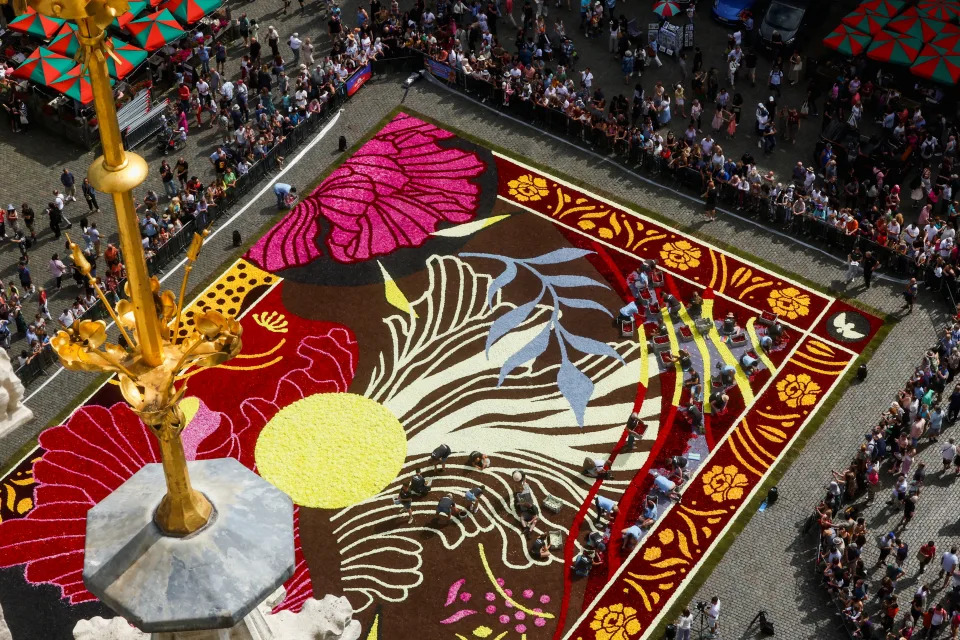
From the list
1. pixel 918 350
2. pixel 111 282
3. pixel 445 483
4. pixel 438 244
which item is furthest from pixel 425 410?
pixel 918 350

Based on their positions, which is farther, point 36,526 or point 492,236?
point 492,236

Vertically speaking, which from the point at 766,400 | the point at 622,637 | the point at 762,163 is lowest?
the point at 622,637

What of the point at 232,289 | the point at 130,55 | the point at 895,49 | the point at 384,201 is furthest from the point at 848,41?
the point at 130,55

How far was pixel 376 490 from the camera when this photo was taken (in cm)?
5200

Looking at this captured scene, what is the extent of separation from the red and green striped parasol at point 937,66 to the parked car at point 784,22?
7.03 metres

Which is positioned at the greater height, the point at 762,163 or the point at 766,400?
the point at 762,163

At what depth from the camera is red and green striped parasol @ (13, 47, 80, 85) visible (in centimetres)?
6456

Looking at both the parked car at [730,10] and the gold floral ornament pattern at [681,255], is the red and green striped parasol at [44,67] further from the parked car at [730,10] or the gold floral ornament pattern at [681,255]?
the parked car at [730,10]

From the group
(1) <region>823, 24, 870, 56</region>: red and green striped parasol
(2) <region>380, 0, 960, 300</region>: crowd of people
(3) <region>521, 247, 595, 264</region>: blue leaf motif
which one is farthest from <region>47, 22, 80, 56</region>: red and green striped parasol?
(1) <region>823, 24, 870, 56</region>: red and green striped parasol

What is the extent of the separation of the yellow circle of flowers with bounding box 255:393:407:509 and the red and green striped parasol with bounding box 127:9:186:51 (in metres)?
22.3

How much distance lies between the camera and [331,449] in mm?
53125

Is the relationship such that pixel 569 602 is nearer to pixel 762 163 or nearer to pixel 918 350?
pixel 918 350

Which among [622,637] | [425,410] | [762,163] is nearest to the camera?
[622,637]

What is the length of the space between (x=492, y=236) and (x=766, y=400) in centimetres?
1453
